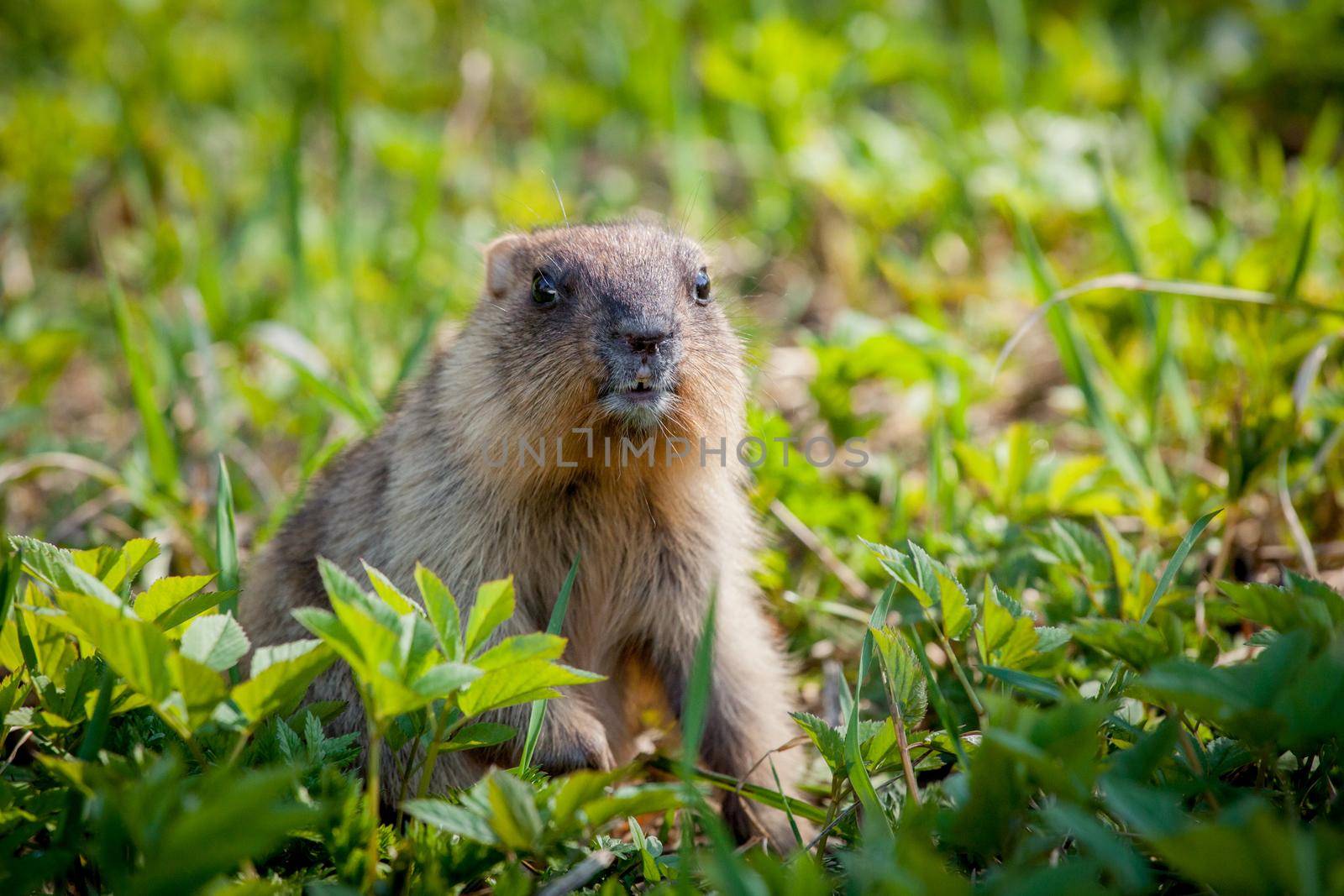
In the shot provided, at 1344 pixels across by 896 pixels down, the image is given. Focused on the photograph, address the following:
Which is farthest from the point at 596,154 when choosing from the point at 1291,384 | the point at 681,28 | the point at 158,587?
the point at 158,587

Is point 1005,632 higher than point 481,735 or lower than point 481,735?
higher

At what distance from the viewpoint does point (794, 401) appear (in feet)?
19.9

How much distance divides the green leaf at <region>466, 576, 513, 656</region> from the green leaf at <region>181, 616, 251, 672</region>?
52 centimetres

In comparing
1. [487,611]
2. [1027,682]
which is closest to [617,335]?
[487,611]

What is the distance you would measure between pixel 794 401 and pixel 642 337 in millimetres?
2628

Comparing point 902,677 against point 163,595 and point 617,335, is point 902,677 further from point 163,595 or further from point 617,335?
point 163,595

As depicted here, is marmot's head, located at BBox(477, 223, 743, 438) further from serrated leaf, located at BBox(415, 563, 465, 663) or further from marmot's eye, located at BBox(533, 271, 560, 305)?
serrated leaf, located at BBox(415, 563, 465, 663)

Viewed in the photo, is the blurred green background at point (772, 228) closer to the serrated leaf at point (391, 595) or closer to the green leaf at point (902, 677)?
the green leaf at point (902, 677)

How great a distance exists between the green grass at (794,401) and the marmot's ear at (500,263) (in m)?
0.93

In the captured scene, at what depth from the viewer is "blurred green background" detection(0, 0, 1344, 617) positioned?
15.6 ft

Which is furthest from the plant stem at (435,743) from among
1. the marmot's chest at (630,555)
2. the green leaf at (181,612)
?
the marmot's chest at (630,555)

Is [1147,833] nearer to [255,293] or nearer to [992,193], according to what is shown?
[992,193]

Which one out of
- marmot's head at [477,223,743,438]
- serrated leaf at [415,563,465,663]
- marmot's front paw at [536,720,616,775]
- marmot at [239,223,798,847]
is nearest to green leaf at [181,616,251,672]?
serrated leaf at [415,563,465,663]

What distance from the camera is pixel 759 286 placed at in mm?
7012
